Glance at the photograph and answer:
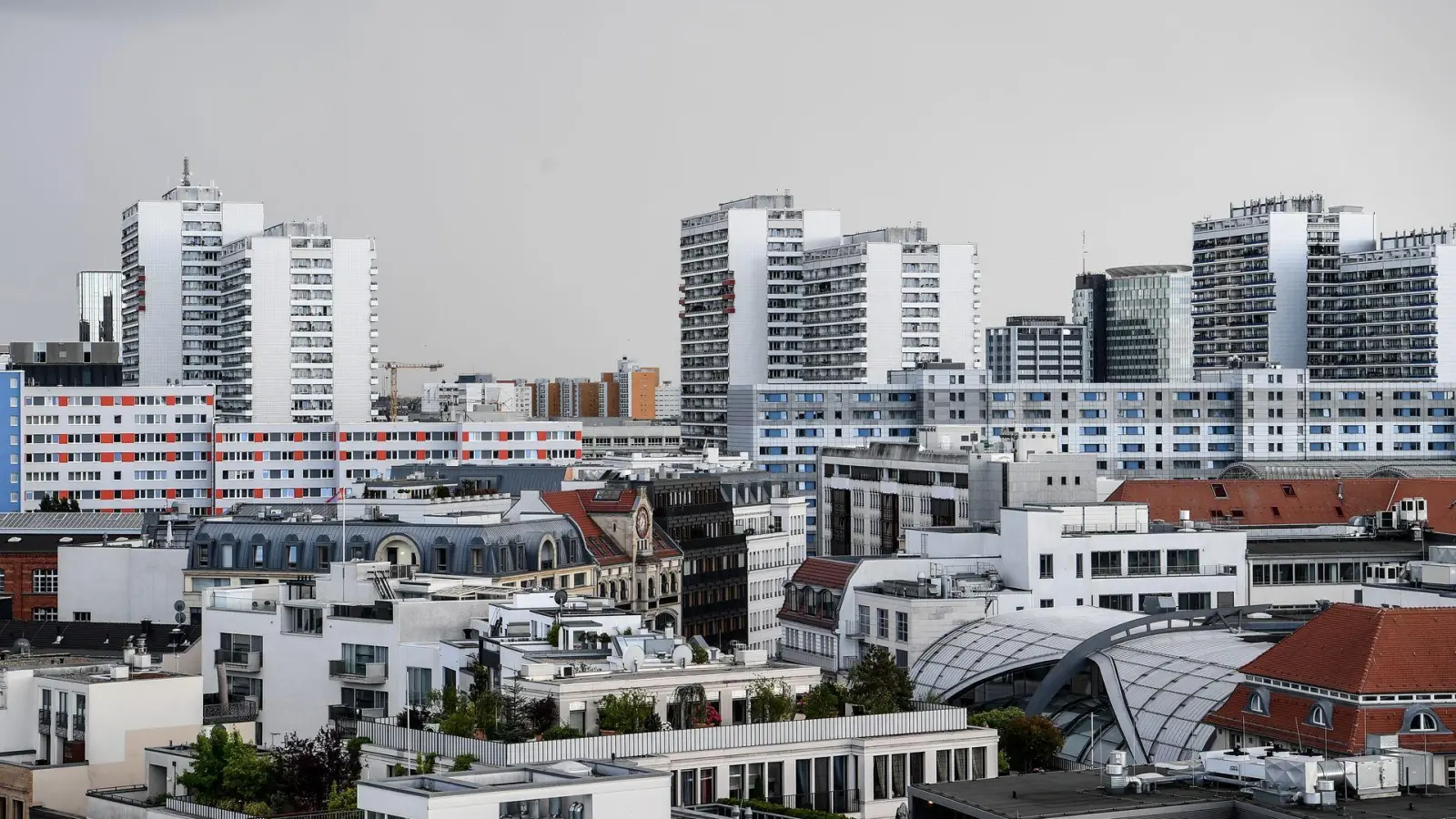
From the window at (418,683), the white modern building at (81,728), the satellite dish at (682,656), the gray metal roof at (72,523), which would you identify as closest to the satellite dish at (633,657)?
the satellite dish at (682,656)

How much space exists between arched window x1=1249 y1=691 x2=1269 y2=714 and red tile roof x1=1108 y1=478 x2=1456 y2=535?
64890 millimetres

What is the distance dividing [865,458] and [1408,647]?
95.8 m

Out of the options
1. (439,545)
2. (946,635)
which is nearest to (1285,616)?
(946,635)

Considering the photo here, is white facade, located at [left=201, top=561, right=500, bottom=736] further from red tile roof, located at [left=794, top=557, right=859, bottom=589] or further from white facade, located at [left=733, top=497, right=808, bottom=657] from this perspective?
white facade, located at [left=733, top=497, right=808, bottom=657]

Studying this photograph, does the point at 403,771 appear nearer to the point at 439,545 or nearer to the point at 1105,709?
the point at 1105,709

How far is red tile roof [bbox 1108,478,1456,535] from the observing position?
5556 inches

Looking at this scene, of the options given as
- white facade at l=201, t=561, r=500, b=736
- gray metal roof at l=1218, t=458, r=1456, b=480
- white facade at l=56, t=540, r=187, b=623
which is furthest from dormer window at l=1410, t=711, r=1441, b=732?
gray metal roof at l=1218, t=458, r=1456, b=480

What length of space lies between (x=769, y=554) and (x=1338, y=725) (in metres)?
98.5

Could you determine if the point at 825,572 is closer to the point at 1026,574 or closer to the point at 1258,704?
the point at 1026,574

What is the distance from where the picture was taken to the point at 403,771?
2290 inches

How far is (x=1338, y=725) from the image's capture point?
70188mm

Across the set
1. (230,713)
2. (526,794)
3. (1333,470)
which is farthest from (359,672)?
(1333,470)

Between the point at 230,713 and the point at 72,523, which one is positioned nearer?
the point at 230,713

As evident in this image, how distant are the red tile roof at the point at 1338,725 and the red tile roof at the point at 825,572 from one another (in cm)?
3725
